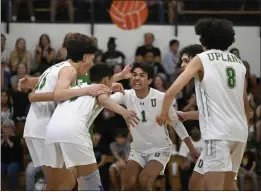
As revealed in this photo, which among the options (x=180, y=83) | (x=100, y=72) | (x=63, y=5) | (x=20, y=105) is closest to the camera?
(x=180, y=83)

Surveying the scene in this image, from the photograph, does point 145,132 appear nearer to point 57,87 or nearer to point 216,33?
point 57,87

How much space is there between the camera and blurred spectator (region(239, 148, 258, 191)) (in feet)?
44.1

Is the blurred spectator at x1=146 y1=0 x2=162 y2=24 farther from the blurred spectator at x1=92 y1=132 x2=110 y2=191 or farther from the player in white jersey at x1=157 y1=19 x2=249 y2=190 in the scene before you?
the player in white jersey at x1=157 y1=19 x2=249 y2=190

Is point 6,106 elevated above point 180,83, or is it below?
below

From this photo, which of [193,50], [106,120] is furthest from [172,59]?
[193,50]

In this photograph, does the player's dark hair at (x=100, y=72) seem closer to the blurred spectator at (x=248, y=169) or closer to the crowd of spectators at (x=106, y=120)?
the crowd of spectators at (x=106, y=120)

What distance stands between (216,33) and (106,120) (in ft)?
23.9

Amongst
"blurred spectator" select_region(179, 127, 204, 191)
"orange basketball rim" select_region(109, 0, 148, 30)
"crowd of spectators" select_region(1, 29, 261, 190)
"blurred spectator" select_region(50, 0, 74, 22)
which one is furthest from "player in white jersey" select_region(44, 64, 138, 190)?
"blurred spectator" select_region(50, 0, 74, 22)

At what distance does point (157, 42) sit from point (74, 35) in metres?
9.19

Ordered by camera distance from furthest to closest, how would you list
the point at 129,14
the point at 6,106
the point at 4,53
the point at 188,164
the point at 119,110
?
the point at 4,53 < the point at 129,14 < the point at 6,106 < the point at 188,164 < the point at 119,110

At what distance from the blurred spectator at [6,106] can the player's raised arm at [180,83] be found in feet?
25.8

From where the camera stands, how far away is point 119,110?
7.17m

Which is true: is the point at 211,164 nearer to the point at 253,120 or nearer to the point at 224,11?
the point at 253,120

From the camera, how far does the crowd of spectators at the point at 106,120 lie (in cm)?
1315
